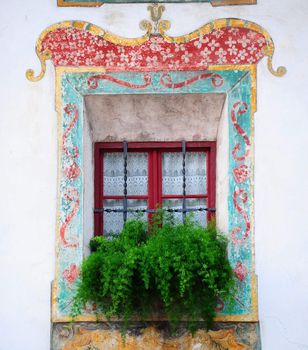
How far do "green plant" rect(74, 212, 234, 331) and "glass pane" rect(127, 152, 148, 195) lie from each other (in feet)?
2.25

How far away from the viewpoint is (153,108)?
8094 mm

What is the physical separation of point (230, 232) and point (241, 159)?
0.61 metres

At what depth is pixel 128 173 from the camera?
8.29 metres

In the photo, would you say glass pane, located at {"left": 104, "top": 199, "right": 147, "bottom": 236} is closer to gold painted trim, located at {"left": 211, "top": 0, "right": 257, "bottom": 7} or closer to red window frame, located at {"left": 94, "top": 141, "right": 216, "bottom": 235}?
red window frame, located at {"left": 94, "top": 141, "right": 216, "bottom": 235}

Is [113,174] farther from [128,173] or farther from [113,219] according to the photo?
[113,219]

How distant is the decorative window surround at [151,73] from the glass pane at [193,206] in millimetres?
496

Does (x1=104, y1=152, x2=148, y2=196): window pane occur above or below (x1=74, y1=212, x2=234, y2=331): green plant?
above

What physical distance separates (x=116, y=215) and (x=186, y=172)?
2.35 feet

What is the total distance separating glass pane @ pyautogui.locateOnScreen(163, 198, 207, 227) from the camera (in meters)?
8.20

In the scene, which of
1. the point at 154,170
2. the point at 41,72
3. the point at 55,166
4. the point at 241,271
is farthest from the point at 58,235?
the point at 241,271

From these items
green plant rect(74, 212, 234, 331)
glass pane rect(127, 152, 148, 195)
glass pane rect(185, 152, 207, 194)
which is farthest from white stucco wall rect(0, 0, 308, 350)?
glass pane rect(127, 152, 148, 195)

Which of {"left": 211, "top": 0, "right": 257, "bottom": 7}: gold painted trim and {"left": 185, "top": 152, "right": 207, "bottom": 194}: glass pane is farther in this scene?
{"left": 185, "top": 152, "right": 207, "bottom": 194}: glass pane

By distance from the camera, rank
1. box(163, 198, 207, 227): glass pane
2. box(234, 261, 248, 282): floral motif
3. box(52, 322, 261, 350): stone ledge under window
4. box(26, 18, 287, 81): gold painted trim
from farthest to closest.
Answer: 1. box(163, 198, 207, 227): glass pane
2. box(26, 18, 287, 81): gold painted trim
3. box(234, 261, 248, 282): floral motif
4. box(52, 322, 261, 350): stone ledge under window

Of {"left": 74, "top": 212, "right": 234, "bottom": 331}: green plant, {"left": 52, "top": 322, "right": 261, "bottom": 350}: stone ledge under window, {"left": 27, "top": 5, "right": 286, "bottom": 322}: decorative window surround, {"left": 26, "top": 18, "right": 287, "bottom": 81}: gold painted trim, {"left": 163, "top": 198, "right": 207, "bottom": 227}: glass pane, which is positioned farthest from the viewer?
{"left": 163, "top": 198, "right": 207, "bottom": 227}: glass pane
